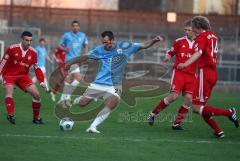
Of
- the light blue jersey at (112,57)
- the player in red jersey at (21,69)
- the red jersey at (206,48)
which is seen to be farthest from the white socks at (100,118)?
the red jersey at (206,48)

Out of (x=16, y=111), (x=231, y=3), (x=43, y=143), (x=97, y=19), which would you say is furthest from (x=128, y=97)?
(x=231, y=3)

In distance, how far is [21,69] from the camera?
16.4 meters

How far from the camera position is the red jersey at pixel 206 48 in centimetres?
1373

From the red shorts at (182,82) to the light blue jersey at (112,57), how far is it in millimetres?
1174

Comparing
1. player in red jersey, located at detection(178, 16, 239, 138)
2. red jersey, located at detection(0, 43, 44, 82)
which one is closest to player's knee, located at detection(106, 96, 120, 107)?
player in red jersey, located at detection(178, 16, 239, 138)

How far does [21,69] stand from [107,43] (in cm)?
217

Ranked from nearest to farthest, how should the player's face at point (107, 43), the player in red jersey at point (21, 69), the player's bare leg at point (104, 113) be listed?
1. the player's bare leg at point (104, 113)
2. the player's face at point (107, 43)
3. the player in red jersey at point (21, 69)

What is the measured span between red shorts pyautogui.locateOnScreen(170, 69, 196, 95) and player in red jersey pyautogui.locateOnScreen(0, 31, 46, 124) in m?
2.72

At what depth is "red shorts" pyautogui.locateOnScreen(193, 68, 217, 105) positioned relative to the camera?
551 inches

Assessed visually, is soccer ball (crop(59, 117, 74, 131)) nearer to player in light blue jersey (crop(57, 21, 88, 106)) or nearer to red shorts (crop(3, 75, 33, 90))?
red shorts (crop(3, 75, 33, 90))

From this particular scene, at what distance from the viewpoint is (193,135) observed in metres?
14.8

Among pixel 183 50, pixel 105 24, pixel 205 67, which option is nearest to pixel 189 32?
pixel 183 50

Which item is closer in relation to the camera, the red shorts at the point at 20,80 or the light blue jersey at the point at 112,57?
the light blue jersey at the point at 112,57

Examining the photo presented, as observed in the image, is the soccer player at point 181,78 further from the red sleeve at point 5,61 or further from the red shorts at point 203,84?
the red sleeve at point 5,61
